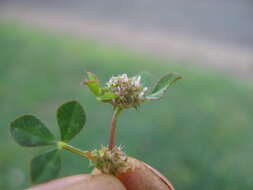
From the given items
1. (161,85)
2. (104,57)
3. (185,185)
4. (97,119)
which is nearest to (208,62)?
(104,57)

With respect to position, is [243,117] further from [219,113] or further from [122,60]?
[122,60]

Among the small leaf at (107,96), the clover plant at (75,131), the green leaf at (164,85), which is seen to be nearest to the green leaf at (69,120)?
the clover plant at (75,131)

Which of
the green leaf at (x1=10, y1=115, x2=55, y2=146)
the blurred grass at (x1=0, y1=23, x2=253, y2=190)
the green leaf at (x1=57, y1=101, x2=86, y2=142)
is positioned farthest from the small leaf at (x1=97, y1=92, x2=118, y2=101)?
the blurred grass at (x1=0, y1=23, x2=253, y2=190)

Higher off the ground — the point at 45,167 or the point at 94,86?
the point at 94,86

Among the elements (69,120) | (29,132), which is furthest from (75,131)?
(29,132)

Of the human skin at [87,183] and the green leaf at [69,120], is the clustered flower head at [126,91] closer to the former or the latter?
the green leaf at [69,120]

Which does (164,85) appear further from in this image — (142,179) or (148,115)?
(148,115)

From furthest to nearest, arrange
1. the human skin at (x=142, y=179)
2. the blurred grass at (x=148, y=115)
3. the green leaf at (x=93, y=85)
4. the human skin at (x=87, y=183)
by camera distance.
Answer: the blurred grass at (x=148, y=115), the human skin at (x=142, y=179), the human skin at (x=87, y=183), the green leaf at (x=93, y=85)
